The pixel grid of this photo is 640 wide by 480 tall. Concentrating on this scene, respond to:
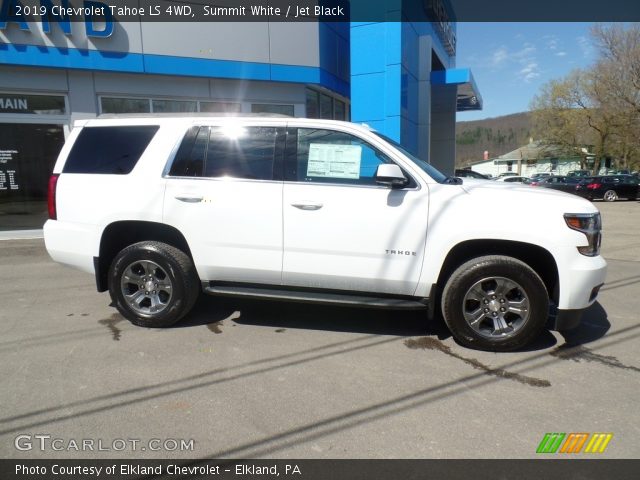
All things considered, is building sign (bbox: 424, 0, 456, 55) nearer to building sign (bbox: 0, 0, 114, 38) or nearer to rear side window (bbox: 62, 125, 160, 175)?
building sign (bbox: 0, 0, 114, 38)

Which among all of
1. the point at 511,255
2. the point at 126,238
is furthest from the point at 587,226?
the point at 126,238

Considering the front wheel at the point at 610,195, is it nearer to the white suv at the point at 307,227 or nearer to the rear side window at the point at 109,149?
the white suv at the point at 307,227

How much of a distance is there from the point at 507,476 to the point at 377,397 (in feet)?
3.29

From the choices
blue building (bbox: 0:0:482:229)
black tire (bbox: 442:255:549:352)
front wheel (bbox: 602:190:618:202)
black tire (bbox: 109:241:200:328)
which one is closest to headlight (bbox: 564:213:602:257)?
black tire (bbox: 442:255:549:352)

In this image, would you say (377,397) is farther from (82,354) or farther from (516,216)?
(82,354)

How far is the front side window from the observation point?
160 inches

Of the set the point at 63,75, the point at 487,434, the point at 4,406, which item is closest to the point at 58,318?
the point at 4,406

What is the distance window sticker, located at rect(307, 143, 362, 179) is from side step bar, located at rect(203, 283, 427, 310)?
3.67 ft

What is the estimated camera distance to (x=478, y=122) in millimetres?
154750

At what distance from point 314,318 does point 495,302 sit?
191 centimetres

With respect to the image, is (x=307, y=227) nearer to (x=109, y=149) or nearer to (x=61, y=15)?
(x=109, y=149)

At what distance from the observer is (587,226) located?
146 inches

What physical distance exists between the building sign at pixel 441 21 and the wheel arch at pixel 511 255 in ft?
46.6

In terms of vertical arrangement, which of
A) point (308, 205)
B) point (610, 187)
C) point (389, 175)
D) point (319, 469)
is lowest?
point (319, 469)
